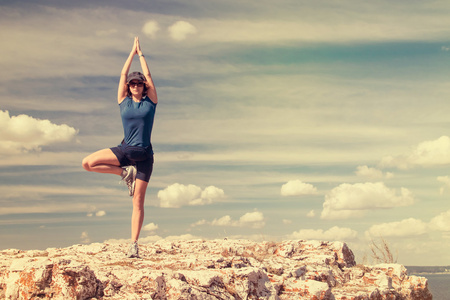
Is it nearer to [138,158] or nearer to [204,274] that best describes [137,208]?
[138,158]

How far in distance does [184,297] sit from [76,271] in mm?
1902

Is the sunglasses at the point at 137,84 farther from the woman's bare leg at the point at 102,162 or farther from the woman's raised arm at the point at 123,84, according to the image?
the woman's bare leg at the point at 102,162

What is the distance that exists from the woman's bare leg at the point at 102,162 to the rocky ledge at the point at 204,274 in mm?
2111

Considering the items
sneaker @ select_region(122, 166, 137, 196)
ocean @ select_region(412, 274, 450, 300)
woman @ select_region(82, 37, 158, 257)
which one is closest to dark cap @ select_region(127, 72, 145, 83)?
woman @ select_region(82, 37, 158, 257)

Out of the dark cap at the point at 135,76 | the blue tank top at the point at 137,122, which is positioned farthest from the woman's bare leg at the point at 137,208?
the dark cap at the point at 135,76

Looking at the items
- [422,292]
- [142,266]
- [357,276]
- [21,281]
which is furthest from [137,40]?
[422,292]

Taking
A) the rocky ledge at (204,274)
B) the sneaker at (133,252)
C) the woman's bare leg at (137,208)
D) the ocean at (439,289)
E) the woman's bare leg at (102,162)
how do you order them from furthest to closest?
1. the ocean at (439,289)
2. the woman's bare leg at (137,208)
3. the woman's bare leg at (102,162)
4. the sneaker at (133,252)
5. the rocky ledge at (204,274)

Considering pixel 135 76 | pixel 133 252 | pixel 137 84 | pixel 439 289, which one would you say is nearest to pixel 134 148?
pixel 137 84

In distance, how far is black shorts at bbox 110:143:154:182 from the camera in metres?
11.0

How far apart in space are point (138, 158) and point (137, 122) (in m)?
0.89

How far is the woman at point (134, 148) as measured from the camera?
36.0ft

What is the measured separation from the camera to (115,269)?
862 cm

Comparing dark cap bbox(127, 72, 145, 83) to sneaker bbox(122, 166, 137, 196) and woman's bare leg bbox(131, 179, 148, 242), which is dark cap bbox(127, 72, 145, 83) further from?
woman's bare leg bbox(131, 179, 148, 242)

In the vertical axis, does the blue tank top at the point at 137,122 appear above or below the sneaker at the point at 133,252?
above
